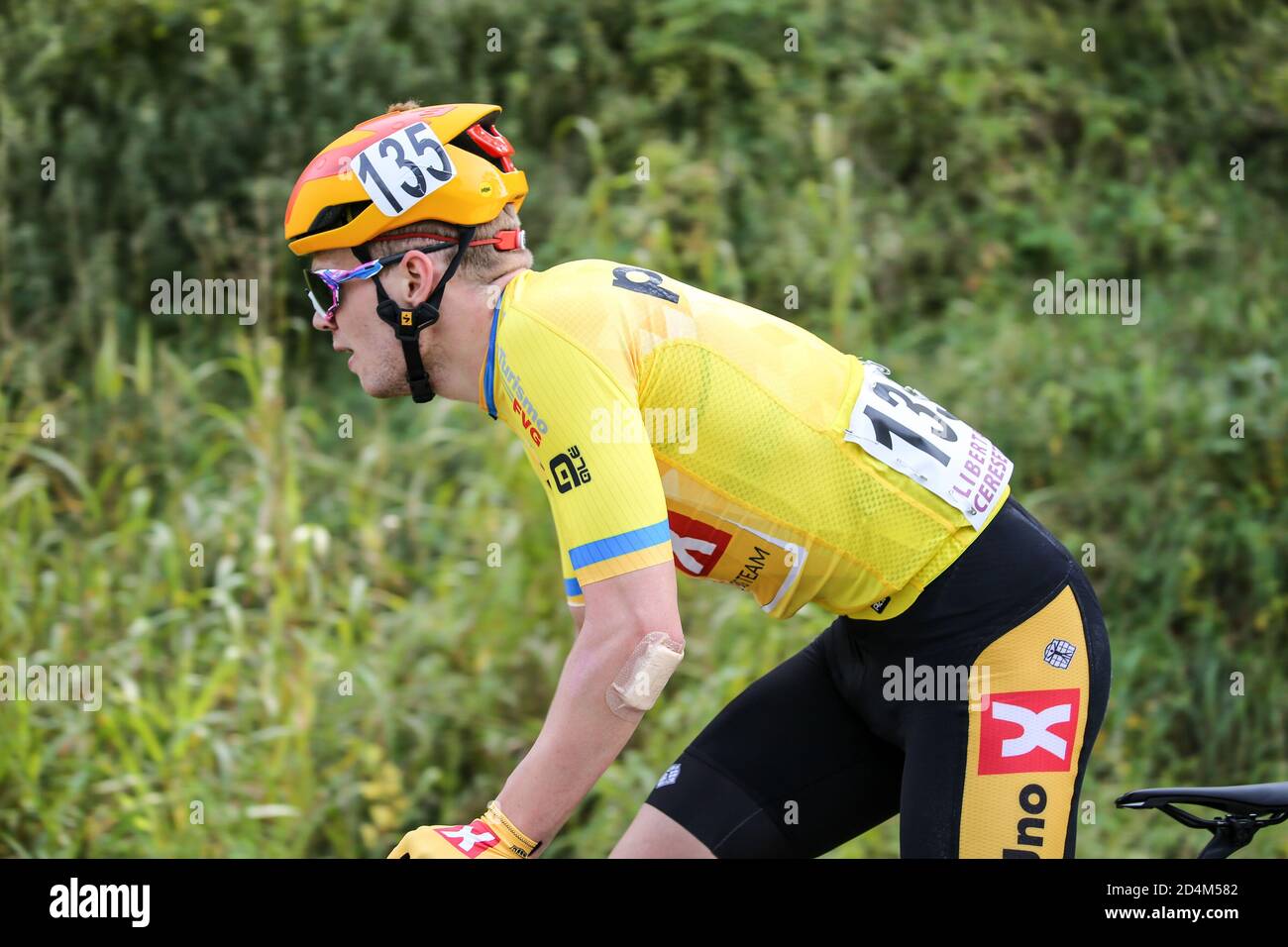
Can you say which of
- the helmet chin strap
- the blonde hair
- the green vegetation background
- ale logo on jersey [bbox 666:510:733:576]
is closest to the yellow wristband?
ale logo on jersey [bbox 666:510:733:576]

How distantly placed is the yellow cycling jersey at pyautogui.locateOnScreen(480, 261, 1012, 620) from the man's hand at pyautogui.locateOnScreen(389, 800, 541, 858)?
46 centimetres

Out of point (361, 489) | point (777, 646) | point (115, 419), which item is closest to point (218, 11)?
point (115, 419)

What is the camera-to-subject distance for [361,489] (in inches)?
229

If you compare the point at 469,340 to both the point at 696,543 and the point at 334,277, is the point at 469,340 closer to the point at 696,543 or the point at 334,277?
the point at 334,277

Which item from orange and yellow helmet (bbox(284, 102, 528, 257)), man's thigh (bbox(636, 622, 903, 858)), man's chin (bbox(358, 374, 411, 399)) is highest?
orange and yellow helmet (bbox(284, 102, 528, 257))

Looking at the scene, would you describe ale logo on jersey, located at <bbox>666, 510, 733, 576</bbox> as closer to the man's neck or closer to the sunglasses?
the man's neck

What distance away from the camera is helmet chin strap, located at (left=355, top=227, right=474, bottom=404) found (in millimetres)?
2738

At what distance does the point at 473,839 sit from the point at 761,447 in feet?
3.02

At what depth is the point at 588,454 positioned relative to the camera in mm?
2477

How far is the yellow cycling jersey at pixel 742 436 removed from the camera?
2572mm

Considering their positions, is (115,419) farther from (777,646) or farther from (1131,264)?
(1131,264)

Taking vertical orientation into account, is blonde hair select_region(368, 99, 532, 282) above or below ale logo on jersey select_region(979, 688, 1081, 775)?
above

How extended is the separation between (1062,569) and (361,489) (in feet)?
11.7

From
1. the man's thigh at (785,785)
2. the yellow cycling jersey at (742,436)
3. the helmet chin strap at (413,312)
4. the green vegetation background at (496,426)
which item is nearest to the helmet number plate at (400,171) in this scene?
the helmet chin strap at (413,312)
